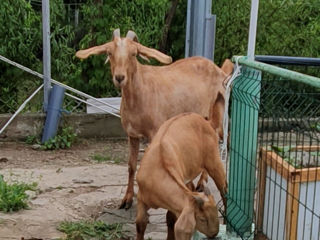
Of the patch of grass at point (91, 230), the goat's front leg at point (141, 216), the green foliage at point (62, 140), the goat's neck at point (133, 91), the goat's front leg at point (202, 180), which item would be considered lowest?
the patch of grass at point (91, 230)

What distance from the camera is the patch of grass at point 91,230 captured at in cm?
487

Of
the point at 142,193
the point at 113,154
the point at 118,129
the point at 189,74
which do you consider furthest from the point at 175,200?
the point at 118,129

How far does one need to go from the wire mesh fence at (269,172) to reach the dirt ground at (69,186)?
0.95 meters

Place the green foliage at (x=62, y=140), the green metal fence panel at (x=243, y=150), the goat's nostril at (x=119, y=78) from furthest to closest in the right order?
the green foliage at (x=62, y=140)
the goat's nostril at (x=119, y=78)
the green metal fence panel at (x=243, y=150)

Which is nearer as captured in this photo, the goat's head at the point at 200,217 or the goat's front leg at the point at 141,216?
the goat's head at the point at 200,217

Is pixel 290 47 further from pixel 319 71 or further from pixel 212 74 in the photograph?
pixel 212 74

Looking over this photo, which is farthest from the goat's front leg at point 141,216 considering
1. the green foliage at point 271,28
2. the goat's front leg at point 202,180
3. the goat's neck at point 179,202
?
the green foliage at point 271,28

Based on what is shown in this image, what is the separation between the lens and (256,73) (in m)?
4.09

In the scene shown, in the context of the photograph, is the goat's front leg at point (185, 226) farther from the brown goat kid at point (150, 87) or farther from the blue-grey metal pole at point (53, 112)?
the blue-grey metal pole at point (53, 112)

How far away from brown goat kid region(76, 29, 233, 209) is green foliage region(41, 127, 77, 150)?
197cm

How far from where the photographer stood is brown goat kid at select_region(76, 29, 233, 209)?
512cm

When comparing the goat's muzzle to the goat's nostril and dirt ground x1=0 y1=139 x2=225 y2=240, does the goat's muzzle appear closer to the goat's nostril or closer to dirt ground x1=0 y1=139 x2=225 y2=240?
the goat's nostril

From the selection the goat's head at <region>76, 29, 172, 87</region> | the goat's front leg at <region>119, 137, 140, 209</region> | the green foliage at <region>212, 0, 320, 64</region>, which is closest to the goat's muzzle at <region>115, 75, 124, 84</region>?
the goat's head at <region>76, 29, 172, 87</region>

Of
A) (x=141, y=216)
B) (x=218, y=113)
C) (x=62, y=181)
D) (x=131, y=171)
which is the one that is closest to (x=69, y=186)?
(x=62, y=181)
